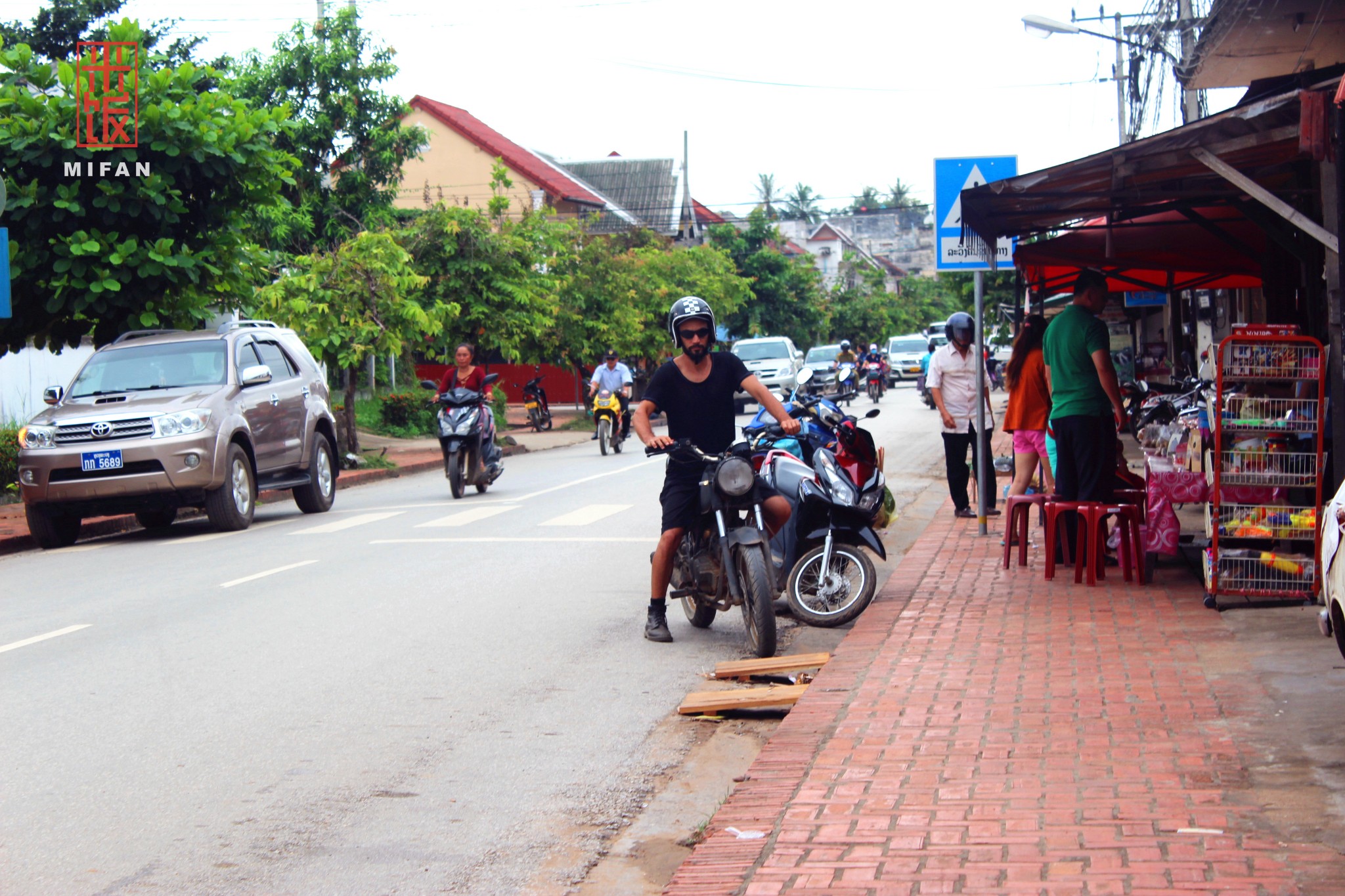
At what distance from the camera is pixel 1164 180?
332 inches

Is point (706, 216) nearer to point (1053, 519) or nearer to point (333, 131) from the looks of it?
point (333, 131)

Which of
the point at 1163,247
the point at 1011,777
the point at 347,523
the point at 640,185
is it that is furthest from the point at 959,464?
the point at 640,185

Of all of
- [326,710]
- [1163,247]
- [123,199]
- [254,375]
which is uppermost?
[123,199]

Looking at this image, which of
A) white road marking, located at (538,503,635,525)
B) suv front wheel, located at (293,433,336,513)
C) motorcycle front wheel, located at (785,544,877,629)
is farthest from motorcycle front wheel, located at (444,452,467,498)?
motorcycle front wheel, located at (785,544,877,629)

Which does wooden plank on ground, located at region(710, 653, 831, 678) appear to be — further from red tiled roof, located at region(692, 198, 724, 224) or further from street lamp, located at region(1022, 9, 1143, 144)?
red tiled roof, located at region(692, 198, 724, 224)

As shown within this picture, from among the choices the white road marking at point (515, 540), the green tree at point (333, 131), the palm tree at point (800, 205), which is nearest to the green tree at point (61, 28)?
the green tree at point (333, 131)

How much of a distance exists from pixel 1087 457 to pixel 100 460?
30.3 ft

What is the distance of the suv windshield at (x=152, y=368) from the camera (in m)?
13.9

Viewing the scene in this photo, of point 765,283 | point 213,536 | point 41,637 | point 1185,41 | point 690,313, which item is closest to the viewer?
point 690,313

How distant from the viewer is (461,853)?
4504 mm

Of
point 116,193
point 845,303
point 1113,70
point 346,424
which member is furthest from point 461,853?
point 845,303

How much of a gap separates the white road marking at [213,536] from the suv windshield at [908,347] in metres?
43.9

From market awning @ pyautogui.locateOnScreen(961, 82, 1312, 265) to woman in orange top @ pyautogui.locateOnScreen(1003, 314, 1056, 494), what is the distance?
32.8 inches

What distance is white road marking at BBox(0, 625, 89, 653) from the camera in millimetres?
8070
